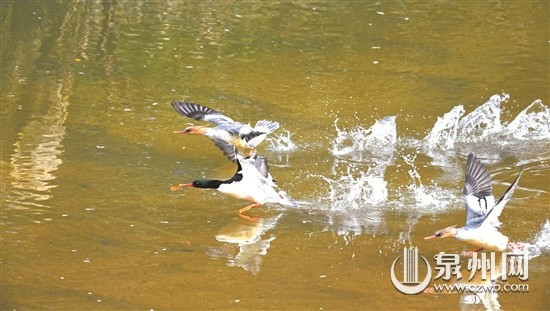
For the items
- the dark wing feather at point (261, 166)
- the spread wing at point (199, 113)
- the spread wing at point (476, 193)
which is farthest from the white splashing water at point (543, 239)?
the spread wing at point (199, 113)

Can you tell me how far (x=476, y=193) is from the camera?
7988 millimetres

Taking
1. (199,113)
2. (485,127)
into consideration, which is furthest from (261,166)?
(485,127)

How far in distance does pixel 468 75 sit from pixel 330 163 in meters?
3.26

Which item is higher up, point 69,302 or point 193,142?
point 193,142

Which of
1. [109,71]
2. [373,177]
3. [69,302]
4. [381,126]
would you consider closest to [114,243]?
[69,302]

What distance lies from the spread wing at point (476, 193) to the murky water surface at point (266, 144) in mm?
399

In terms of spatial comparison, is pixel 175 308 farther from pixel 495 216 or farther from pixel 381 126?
pixel 381 126

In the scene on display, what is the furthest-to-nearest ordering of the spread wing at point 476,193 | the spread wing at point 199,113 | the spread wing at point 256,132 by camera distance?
the spread wing at point 199,113 < the spread wing at point 256,132 < the spread wing at point 476,193

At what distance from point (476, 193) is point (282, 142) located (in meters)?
3.05

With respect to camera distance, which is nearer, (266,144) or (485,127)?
(266,144)

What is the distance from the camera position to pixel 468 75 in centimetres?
1270

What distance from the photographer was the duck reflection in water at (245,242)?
311 inches

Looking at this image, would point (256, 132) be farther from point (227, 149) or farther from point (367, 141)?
point (367, 141)

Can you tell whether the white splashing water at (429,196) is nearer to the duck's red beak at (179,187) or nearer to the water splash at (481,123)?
the water splash at (481,123)
